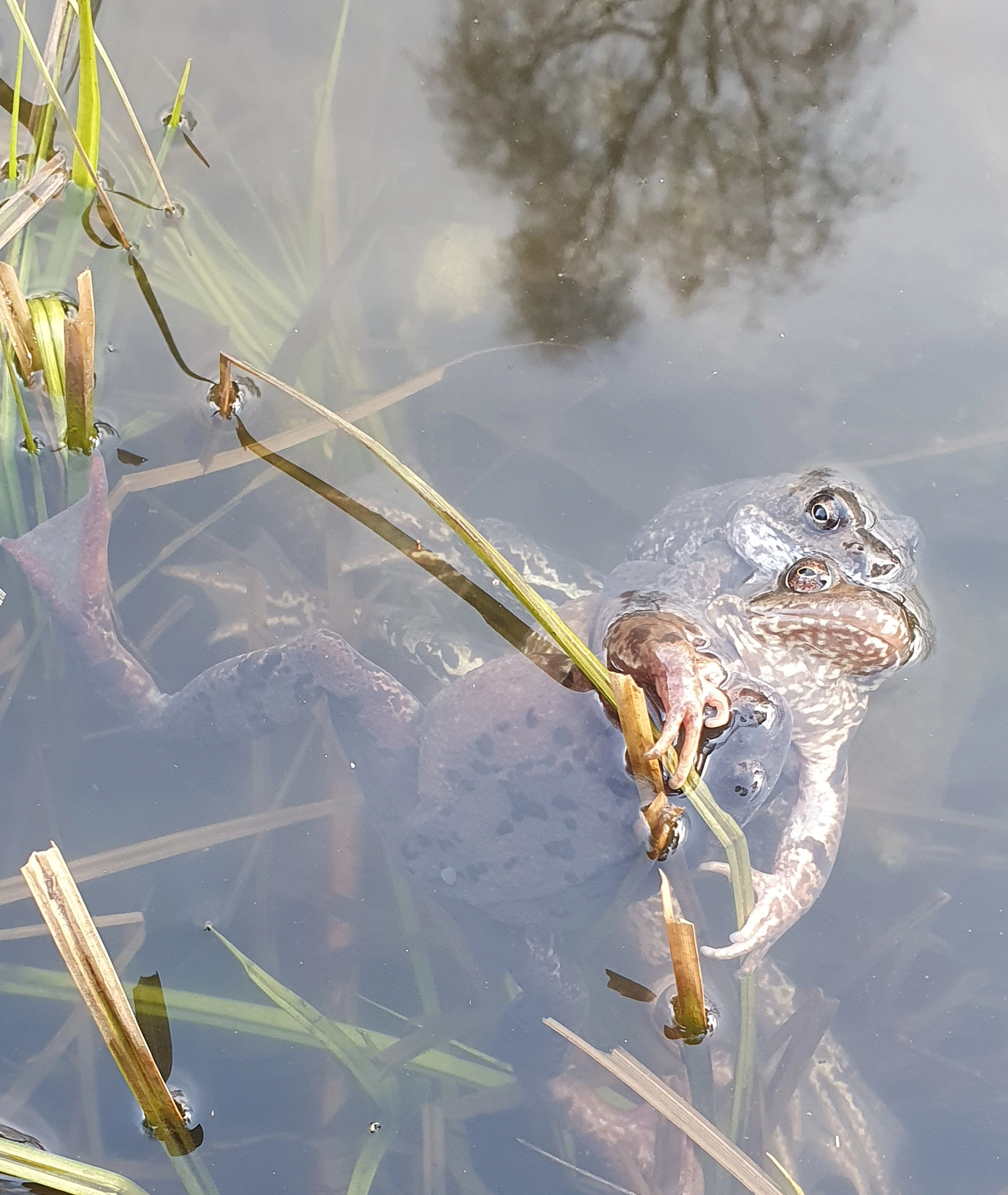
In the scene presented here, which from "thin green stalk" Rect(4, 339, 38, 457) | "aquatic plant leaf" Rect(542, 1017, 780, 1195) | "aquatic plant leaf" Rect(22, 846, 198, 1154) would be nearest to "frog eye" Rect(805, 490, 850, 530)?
"aquatic plant leaf" Rect(542, 1017, 780, 1195)

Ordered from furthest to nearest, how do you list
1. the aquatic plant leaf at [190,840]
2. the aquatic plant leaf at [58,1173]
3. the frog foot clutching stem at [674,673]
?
the aquatic plant leaf at [190,840] < the frog foot clutching stem at [674,673] < the aquatic plant leaf at [58,1173]

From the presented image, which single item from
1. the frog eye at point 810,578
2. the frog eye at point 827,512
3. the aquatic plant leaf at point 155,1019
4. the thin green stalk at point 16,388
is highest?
the thin green stalk at point 16,388

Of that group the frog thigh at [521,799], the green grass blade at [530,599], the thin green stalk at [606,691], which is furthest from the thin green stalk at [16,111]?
the frog thigh at [521,799]

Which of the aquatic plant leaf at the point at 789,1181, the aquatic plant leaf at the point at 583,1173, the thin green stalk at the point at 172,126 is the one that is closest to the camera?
the aquatic plant leaf at the point at 789,1181

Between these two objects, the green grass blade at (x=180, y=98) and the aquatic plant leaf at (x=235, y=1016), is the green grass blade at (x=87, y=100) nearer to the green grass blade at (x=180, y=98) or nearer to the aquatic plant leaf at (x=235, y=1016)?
the green grass blade at (x=180, y=98)

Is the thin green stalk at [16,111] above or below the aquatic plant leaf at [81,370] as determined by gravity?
above

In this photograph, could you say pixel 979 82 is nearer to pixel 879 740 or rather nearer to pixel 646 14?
pixel 646 14

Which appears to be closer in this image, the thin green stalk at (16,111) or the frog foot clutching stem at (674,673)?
the frog foot clutching stem at (674,673)
